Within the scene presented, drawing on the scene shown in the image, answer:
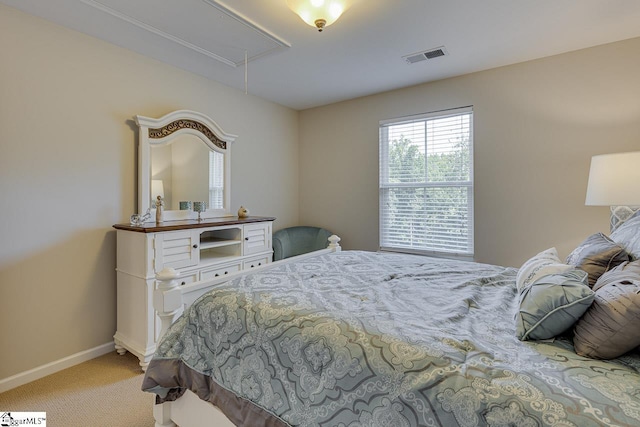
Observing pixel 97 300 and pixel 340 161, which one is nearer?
pixel 97 300

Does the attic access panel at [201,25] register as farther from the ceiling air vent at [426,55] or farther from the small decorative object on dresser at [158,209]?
the small decorative object on dresser at [158,209]

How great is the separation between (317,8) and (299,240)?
279 centimetres

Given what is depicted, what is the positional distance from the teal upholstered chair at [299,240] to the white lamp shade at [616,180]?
267cm

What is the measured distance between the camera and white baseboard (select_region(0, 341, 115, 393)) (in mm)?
2098

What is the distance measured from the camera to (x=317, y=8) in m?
1.79

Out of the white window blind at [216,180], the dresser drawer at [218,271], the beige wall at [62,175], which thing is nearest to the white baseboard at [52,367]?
the beige wall at [62,175]

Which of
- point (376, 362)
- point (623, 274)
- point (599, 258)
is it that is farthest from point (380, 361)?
point (599, 258)

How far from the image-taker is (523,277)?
61.6 inches

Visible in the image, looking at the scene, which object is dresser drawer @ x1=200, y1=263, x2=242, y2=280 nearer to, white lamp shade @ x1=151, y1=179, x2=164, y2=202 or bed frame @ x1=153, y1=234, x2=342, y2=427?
white lamp shade @ x1=151, y1=179, x2=164, y2=202

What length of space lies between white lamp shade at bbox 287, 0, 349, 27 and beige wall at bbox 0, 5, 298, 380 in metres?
1.74

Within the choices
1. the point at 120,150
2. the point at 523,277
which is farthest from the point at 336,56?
the point at 523,277

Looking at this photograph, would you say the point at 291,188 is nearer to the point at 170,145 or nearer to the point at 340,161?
the point at 340,161

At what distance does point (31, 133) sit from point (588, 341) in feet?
10.7

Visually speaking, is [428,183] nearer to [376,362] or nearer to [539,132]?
[539,132]
